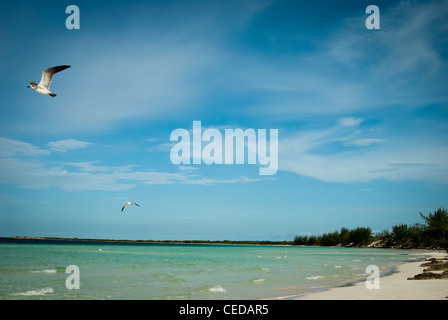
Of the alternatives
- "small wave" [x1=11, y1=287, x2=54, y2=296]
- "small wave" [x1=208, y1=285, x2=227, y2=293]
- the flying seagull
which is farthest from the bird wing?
"small wave" [x1=208, y1=285, x2=227, y2=293]

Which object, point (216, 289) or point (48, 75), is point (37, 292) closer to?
point (216, 289)

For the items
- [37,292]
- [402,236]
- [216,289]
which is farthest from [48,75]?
[402,236]

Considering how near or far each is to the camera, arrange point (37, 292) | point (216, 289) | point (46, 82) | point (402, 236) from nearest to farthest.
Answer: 1. point (46, 82)
2. point (37, 292)
3. point (216, 289)
4. point (402, 236)

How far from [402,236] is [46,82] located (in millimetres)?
151160

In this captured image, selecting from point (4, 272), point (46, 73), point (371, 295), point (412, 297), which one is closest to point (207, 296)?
point (371, 295)

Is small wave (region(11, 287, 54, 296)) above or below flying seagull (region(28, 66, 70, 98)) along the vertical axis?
below

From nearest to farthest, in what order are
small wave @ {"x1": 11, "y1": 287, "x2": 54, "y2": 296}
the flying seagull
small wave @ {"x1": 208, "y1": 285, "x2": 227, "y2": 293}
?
the flying seagull → small wave @ {"x1": 11, "y1": 287, "x2": 54, "y2": 296} → small wave @ {"x1": 208, "y1": 285, "x2": 227, "y2": 293}

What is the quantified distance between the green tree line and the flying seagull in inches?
1500

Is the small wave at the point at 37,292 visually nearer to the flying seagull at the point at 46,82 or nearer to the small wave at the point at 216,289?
the small wave at the point at 216,289

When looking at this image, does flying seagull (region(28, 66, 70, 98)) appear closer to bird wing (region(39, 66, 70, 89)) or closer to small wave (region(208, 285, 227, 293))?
bird wing (region(39, 66, 70, 89))

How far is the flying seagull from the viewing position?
1581 cm

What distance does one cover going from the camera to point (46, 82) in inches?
647

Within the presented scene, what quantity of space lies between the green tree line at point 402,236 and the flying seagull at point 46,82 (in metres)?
38.1
